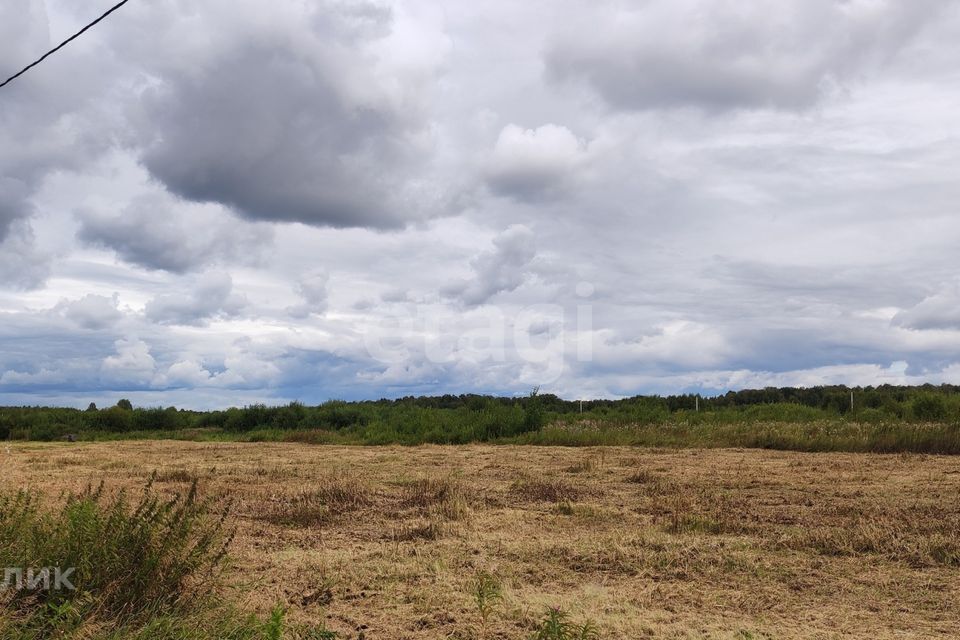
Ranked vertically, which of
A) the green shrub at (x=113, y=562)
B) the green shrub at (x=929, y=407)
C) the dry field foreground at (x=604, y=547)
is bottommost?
the dry field foreground at (x=604, y=547)

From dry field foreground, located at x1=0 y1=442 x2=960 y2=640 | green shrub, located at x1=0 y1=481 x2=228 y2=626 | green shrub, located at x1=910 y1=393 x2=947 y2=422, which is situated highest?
green shrub, located at x1=910 y1=393 x2=947 y2=422

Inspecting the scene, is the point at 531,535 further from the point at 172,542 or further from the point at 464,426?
the point at 464,426

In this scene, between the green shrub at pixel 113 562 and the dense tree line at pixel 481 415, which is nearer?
the green shrub at pixel 113 562

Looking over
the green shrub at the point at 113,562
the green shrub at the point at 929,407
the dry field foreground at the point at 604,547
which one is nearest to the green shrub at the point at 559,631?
the dry field foreground at the point at 604,547

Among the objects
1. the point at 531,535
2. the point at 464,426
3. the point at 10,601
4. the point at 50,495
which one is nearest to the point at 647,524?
the point at 531,535

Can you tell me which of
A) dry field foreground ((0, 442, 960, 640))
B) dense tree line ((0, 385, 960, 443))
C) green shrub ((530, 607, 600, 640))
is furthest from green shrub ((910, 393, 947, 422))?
green shrub ((530, 607, 600, 640))

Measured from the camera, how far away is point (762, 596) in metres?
5.28

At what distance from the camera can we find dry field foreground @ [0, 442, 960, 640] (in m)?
4.85

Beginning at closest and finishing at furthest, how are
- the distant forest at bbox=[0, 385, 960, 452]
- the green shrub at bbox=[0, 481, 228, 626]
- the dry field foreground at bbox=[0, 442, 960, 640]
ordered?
the green shrub at bbox=[0, 481, 228, 626] → the dry field foreground at bbox=[0, 442, 960, 640] → the distant forest at bbox=[0, 385, 960, 452]

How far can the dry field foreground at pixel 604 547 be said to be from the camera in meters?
4.85

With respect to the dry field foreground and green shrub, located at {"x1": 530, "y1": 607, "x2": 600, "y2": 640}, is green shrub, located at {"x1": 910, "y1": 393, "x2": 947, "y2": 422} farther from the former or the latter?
green shrub, located at {"x1": 530, "y1": 607, "x2": 600, "y2": 640}

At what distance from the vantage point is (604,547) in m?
6.53

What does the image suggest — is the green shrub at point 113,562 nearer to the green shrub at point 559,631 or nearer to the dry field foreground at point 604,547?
the dry field foreground at point 604,547

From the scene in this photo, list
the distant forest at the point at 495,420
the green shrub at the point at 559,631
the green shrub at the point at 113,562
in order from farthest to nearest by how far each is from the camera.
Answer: the distant forest at the point at 495,420 < the green shrub at the point at 113,562 < the green shrub at the point at 559,631
